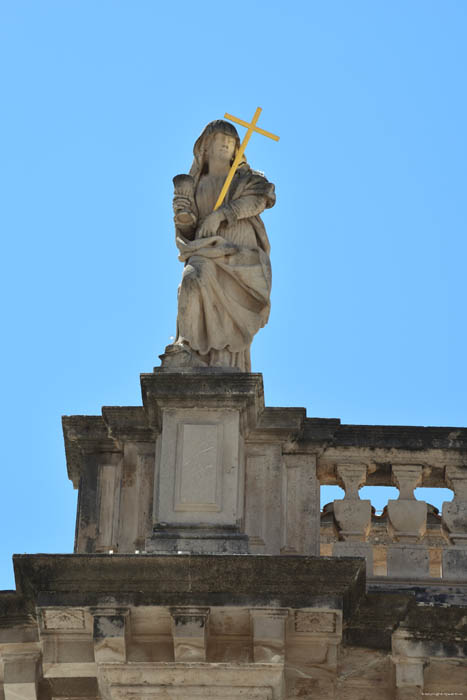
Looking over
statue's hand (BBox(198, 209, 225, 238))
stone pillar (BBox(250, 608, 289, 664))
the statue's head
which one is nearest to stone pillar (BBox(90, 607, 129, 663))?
stone pillar (BBox(250, 608, 289, 664))

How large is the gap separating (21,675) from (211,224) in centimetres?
398

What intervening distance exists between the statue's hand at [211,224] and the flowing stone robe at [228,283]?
5 cm

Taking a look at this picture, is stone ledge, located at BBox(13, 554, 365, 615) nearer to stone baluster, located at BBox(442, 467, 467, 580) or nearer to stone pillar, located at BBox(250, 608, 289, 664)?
stone pillar, located at BBox(250, 608, 289, 664)

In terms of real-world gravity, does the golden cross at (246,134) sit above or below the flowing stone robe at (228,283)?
above

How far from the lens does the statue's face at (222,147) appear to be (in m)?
16.3

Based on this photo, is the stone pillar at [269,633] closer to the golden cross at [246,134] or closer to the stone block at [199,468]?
the stone block at [199,468]

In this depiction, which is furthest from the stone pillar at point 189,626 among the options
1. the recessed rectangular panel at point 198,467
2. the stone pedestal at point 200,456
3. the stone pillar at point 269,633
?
the recessed rectangular panel at point 198,467

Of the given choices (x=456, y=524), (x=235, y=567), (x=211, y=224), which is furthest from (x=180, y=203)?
(x=235, y=567)

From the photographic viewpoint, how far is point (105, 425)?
50.2 feet

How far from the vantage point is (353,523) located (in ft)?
48.8

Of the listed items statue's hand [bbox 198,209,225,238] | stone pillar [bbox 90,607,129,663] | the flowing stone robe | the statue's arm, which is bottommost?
stone pillar [bbox 90,607,129,663]

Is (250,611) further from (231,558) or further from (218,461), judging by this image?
(218,461)

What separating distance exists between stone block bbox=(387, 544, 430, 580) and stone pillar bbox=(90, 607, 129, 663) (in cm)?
213

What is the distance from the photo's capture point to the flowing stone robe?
50.4 feet
